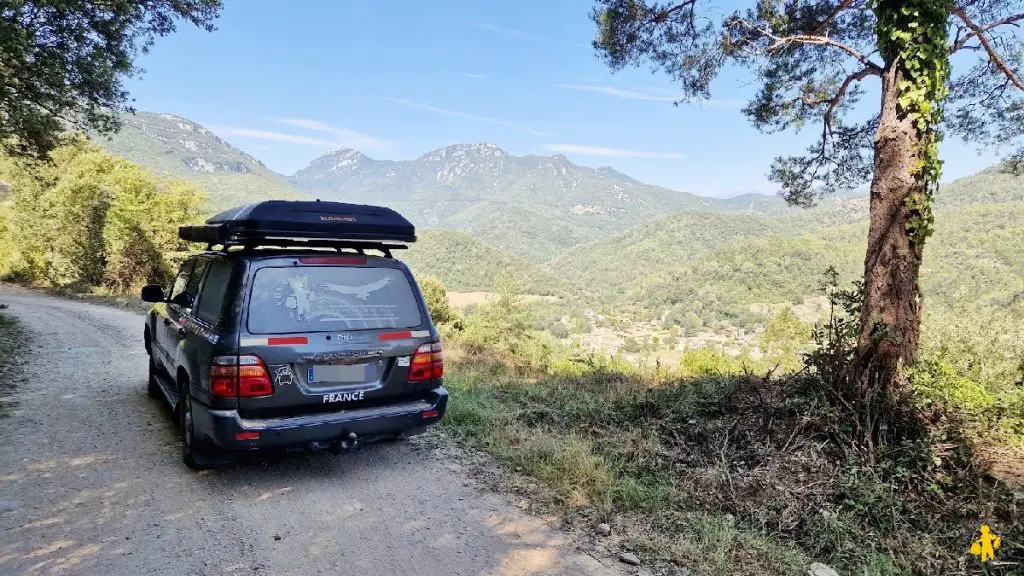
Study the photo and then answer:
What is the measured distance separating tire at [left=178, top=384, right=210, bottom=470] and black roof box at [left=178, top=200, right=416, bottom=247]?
135 centimetres

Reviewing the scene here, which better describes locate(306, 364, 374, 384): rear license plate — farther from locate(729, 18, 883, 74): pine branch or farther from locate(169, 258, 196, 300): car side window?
locate(729, 18, 883, 74): pine branch

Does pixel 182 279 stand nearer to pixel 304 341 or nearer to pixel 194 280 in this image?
pixel 194 280

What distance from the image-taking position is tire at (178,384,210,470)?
13.3 feet

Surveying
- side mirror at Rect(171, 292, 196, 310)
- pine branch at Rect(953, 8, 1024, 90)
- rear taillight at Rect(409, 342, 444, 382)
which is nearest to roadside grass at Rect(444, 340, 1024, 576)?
rear taillight at Rect(409, 342, 444, 382)

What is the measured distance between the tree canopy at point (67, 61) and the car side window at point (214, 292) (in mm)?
5895

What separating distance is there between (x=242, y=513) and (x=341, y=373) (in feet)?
3.67

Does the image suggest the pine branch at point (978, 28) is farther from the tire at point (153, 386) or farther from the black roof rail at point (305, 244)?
the tire at point (153, 386)

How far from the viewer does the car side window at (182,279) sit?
18.0ft

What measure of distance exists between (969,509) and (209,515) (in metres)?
5.01

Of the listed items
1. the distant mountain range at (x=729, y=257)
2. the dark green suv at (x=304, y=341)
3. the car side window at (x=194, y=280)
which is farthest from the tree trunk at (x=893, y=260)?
the car side window at (x=194, y=280)

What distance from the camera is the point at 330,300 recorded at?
414cm

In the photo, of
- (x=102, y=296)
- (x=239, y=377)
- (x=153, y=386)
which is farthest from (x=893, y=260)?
(x=102, y=296)

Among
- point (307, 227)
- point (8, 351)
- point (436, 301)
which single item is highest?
point (307, 227)

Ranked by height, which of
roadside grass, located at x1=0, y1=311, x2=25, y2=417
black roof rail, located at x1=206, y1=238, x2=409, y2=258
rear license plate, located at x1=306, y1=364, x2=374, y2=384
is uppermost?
black roof rail, located at x1=206, y1=238, x2=409, y2=258
